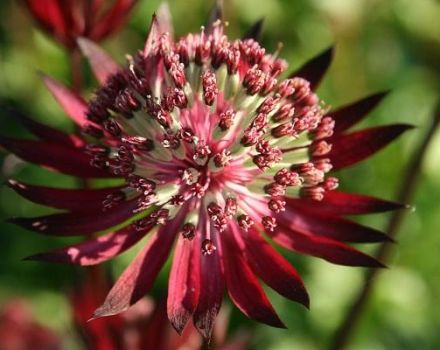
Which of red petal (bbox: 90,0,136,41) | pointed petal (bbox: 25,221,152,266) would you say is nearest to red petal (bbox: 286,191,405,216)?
pointed petal (bbox: 25,221,152,266)

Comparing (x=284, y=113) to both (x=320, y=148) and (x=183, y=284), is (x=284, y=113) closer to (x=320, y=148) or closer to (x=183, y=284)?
(x=320, y=148)

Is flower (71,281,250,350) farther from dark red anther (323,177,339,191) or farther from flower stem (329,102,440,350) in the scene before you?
dark red anther (323,177,339,191)

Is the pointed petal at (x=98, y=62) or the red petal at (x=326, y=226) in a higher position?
the pointed petal at (x=98, y=62)

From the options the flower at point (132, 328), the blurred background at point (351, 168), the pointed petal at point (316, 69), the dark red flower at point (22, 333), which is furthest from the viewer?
the blurred background at point (351, 168)

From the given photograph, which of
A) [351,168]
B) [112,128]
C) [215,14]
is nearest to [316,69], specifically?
[215,14]

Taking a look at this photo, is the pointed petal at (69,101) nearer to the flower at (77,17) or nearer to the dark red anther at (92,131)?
the dark red anther at (92,131)

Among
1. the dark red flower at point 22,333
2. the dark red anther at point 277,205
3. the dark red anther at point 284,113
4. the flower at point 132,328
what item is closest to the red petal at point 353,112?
the dark red anther at point 284,113

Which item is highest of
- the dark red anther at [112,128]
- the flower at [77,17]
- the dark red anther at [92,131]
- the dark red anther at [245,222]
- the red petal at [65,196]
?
the flower at [77,17]

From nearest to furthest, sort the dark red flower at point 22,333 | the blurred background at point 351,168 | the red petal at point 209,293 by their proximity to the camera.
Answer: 1. the red petal at point 209,293
2. the dark red flower at point 22,333
3. the blurred background at point 351,168
